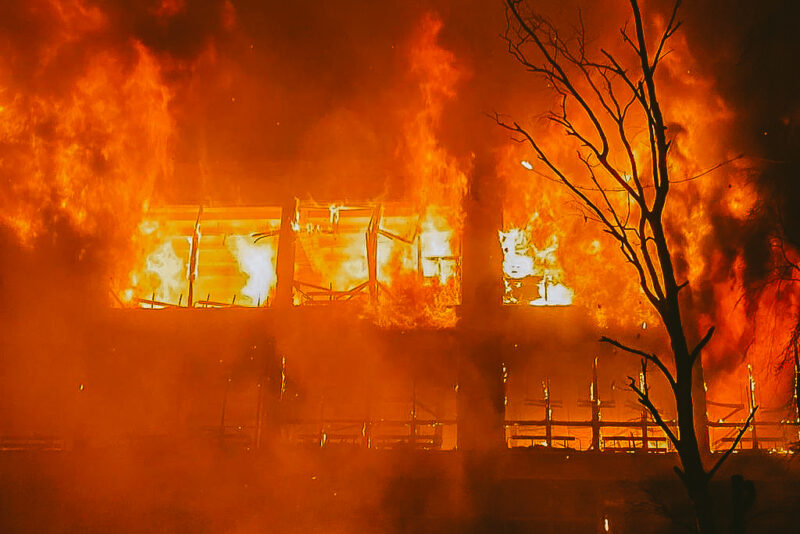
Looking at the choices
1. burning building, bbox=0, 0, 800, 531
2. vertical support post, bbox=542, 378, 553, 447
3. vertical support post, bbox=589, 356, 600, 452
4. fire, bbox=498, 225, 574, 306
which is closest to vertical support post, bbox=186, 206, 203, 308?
burning building, bbox=0, 0, 800, 531

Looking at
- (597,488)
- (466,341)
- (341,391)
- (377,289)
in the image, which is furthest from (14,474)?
(597,488)

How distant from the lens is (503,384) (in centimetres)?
1583

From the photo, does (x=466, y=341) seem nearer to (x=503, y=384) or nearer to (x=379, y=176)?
(x=503, y=384)

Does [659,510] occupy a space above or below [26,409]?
below

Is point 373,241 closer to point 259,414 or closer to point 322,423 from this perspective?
point 322,423

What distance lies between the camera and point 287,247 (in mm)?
17875

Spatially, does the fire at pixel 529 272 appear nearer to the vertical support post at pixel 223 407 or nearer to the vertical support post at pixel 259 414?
the vertical support post at pixel 259 414

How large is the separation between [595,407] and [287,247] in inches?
332

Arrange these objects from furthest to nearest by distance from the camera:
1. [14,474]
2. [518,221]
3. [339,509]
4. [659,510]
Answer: [518,221] → [14,474] → [339,509] → [659,510]

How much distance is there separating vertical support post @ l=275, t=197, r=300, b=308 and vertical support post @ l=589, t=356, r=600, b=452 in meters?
7.50

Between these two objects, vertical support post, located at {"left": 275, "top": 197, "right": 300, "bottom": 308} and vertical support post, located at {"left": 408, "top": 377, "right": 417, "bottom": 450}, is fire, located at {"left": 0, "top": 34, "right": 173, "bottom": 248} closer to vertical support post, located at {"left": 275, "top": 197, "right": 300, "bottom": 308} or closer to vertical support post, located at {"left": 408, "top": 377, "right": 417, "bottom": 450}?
vertical support post, located at {"left": 275, "top": 197, "right": 300, "bottom": 308}

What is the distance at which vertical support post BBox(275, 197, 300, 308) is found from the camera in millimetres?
17484

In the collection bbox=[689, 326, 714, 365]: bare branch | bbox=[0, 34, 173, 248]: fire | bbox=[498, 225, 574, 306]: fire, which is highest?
bbox=[0, 34, 173, 248]: fire

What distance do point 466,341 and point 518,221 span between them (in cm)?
321
